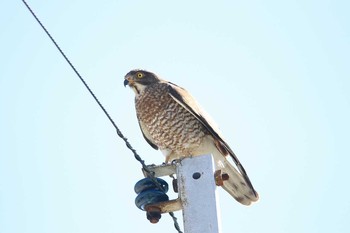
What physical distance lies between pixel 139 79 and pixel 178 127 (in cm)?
101

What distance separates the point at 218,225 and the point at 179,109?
3210 millimetres

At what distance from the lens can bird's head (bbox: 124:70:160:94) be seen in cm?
746

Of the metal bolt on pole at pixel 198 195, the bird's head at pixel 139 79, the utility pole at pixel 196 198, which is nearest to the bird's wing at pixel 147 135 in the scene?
the bird's head at pixel 139 79

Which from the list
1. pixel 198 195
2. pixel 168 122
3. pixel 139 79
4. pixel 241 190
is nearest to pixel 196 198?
pixel 198 195

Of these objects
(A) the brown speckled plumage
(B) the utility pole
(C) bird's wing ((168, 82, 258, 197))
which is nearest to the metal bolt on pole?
(B) the utility pole

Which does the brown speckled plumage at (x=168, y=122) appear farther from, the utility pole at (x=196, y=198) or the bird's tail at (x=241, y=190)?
the utility pole at (x=196, y=198)

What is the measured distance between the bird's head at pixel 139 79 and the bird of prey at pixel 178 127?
8cm

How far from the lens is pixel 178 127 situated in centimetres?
677

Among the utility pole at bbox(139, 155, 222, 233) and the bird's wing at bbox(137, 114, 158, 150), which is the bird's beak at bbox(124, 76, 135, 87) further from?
the utility pole at bbox(139, 155, 222, 233)

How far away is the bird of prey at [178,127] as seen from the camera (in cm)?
657

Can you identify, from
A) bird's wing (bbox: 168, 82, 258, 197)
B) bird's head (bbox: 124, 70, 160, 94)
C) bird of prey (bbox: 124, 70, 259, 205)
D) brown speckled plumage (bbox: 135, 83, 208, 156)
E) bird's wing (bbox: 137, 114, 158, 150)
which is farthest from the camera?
bird's head (bbox: 124, 70, 160, 94)

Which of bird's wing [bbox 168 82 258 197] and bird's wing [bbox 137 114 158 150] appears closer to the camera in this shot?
bird's wing [bbox 168 82 258 197]

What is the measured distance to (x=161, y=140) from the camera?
6898 millimetres

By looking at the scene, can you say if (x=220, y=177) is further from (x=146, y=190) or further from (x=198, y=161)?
(x=146, y=190)
